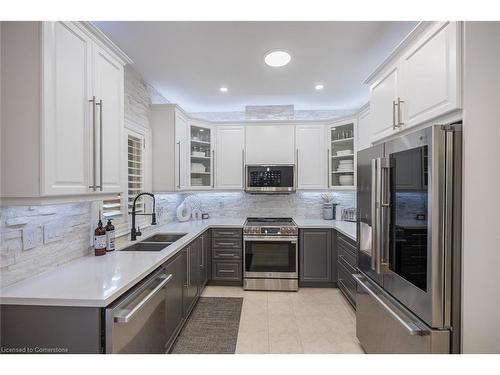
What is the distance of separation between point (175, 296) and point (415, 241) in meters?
1.90

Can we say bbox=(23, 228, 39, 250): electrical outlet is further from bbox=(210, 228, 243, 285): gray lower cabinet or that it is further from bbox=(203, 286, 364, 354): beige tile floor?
bbox=(210, 228, 243, 285): gray lower cabinet

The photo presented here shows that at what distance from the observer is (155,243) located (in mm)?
2596

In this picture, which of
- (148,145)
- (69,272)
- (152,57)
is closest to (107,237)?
(69,272)

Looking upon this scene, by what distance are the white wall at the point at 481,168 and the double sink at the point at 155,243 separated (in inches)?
91.2

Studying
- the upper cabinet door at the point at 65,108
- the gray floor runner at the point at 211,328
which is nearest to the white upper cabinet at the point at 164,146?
the gray floor runner at the point at 211,328

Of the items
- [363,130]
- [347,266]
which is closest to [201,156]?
[363,130]

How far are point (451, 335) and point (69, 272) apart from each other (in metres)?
2.21

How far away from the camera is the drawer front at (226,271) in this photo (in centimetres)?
359

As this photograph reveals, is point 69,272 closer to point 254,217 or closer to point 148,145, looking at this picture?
point 148,145

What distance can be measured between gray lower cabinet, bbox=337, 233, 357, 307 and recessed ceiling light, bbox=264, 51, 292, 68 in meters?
2.12

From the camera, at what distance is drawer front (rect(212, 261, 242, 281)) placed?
3592mm

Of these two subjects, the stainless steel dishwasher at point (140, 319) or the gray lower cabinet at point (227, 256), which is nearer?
the stainless steel dishwasher at point (140, 319)

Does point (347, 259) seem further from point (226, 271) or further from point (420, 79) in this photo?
point (420, 79)

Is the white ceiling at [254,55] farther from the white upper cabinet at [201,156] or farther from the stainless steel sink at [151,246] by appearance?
the stainless steel sink at [151,246]
